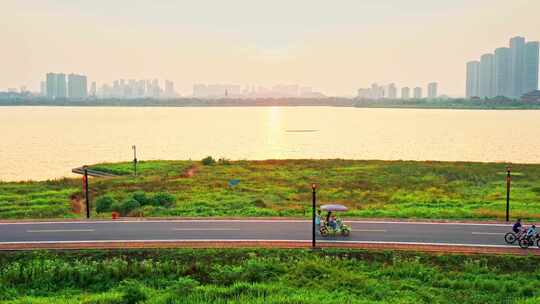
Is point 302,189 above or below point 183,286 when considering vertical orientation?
above

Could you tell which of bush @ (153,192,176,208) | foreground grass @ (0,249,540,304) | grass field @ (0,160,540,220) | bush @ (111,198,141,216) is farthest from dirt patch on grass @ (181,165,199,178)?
foreground grass @ (0,249,540,304)

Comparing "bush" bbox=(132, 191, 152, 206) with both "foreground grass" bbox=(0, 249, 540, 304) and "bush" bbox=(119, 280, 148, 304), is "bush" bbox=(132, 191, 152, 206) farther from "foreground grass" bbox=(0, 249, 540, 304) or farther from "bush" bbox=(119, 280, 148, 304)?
"bush" bbox=(119, 280, 148, 304)

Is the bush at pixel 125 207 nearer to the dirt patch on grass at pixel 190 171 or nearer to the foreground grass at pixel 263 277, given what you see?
the foreground grass at pixel 263 277

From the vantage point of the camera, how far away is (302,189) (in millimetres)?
43906

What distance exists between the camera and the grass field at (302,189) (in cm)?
3206

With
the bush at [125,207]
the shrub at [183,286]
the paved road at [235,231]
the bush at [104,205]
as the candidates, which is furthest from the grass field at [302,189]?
the shrub at [183,286]

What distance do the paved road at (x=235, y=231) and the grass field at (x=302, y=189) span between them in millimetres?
2650

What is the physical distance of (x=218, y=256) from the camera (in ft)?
73.0

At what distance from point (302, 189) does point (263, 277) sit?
24.7m

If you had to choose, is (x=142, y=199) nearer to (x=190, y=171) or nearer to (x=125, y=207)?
(x=125, y=207)

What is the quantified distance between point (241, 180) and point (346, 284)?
31726 millimetres

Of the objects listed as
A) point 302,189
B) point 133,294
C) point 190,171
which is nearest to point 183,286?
point 133,294

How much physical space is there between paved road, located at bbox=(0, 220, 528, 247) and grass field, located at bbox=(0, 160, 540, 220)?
2650mm

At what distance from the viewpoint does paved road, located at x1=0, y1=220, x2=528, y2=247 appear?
81.0 feet
